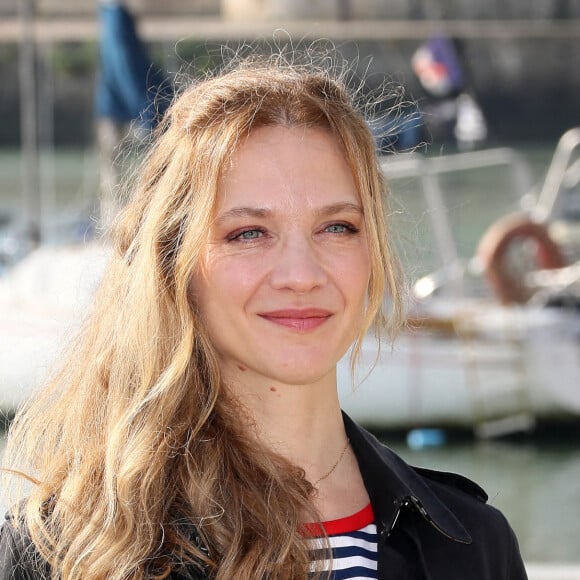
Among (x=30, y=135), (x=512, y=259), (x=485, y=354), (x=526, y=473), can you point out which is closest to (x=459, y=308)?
(x=485, y=354)

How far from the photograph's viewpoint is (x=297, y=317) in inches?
64.6

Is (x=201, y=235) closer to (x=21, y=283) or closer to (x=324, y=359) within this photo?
(x=324, y=359)

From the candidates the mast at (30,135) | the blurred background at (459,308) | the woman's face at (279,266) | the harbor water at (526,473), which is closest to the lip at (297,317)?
the woman's face at (279,266)

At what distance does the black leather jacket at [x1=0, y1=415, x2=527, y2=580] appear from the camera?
1.68 meters

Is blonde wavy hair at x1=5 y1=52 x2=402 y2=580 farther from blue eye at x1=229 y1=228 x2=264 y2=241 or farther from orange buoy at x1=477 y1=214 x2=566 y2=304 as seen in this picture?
orange buoy at x1=477 y1=214 x2=566 y2=304

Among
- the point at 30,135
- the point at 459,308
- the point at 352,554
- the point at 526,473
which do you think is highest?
the point at 352,554

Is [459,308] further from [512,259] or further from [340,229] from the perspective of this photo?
[340,229]

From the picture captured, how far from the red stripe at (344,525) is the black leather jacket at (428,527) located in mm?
18

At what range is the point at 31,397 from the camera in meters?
1.88

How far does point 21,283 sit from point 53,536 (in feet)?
25.9

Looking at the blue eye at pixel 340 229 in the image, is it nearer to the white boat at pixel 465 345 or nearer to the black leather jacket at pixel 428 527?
the black leather jacket at pixel 428 527

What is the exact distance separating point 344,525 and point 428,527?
0.13m

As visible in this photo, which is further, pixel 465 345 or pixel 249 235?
pixel 465 345

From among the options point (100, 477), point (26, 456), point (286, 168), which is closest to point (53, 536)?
point (100, 477)
